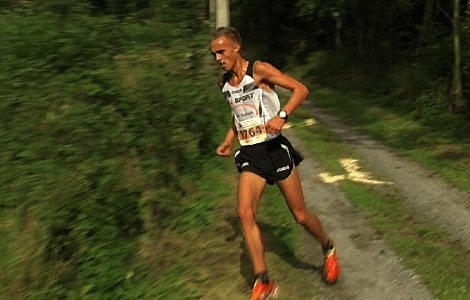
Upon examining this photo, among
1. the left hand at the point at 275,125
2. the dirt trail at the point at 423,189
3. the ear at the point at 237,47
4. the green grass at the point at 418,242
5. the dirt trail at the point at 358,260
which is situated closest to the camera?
the left hand at the point at 275,125

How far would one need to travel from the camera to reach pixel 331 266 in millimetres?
4086

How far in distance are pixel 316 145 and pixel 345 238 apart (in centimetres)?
505

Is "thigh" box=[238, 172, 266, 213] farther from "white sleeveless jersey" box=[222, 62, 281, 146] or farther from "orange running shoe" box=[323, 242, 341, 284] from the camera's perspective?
"orange running shoe" box=[323, 242, 341, 284]

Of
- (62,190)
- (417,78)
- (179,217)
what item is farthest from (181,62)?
(417,78)

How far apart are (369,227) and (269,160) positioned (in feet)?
7.50

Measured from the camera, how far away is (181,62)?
6.00 metres

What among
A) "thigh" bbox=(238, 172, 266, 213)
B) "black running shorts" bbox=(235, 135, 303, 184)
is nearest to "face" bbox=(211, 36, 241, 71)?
"black running shorts" bbox=(235, 135, 303, 184)

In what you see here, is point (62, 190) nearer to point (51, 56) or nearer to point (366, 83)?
point (51, 56)

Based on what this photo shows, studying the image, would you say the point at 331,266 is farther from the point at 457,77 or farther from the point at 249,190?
the point at 457,77

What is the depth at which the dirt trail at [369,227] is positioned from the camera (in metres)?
4.08

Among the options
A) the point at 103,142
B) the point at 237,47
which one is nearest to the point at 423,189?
the point at 237,47

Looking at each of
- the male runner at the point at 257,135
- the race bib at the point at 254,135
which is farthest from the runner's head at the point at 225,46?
the race bib at the point at 254,135

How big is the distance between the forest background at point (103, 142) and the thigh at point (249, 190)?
103cm

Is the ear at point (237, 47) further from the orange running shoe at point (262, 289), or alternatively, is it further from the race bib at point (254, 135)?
the orange running shoe at point (262, 289)
